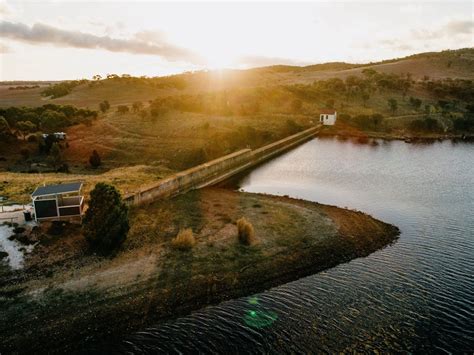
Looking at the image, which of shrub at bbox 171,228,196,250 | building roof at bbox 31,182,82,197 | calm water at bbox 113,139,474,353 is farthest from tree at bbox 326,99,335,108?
building roof at bbox 31,182,82,197

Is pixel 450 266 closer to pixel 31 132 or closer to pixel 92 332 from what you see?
pixel 92 332

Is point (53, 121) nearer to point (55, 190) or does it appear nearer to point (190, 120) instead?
point (190, 120)

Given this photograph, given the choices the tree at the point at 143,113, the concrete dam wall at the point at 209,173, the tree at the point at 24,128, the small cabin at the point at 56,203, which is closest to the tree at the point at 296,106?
the concrete dam wall at the point at 209,173

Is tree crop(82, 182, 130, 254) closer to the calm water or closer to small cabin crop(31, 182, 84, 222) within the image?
small cabin crop(31, 182, 84, 222)

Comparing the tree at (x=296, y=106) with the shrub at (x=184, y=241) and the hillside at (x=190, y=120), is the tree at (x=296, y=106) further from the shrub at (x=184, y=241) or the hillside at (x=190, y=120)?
the shrub at (x=184, y=241)

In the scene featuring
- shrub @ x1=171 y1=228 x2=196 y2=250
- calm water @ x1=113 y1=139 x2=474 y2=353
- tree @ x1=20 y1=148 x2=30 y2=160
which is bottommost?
calm water @ x1=113 y1=139 x2=474 y2=353

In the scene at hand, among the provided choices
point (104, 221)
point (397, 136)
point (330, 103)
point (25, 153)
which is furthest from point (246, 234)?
point (330, 103)

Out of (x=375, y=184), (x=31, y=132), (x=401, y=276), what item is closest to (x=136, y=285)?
(x=401, y=276)
